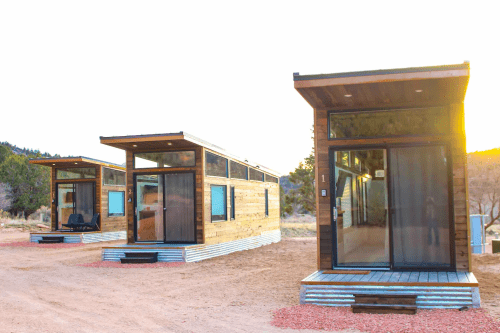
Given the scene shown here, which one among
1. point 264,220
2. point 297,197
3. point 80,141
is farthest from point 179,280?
point 80,141

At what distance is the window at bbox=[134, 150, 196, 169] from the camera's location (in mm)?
11898

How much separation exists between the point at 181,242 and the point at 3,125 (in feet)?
140

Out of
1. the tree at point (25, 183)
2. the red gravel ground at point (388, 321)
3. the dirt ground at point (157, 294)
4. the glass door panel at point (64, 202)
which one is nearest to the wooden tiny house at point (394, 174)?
the red gravel ground at point (388, 321)

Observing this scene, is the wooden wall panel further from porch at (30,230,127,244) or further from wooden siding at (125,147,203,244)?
porch at (30,230,127,244)

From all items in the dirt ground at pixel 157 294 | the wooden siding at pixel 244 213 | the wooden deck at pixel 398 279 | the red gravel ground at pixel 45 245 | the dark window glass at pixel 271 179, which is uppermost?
the dark window glass at pixel 271 179

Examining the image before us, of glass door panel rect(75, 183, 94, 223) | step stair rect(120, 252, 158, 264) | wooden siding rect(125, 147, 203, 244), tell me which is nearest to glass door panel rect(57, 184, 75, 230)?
glass door panel rect(75, 183, 94, 223)

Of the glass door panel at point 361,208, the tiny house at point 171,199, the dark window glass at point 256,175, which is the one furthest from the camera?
the dark window glass at point 256,175

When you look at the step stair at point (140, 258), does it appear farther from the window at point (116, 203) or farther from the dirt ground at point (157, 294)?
the window at point (116, 203)

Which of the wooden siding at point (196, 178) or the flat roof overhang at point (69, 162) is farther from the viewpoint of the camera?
the flat roof overhang at point (69, 162)

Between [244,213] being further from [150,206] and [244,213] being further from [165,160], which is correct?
[165,160]

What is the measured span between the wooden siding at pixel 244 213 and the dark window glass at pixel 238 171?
146mm

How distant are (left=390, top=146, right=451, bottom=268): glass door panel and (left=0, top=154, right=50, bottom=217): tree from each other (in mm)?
23372

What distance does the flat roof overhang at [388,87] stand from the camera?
18.7 feet

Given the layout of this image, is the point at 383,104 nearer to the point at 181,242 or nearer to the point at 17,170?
the point at 181,242
